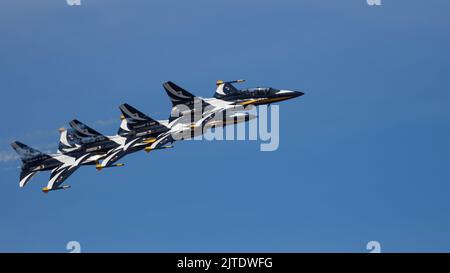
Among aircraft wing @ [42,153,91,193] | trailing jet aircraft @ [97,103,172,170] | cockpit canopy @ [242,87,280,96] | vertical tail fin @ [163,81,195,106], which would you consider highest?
cockpit canopy @ [242,87,280,96]

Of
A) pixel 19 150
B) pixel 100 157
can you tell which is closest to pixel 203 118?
pixel 100 157

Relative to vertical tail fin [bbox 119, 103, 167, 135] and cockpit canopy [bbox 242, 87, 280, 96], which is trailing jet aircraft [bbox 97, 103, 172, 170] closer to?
vertical tail fin [bbox 119, 103, 167, 135]

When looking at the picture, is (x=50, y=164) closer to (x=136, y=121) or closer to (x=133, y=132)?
(x=133, y=132)

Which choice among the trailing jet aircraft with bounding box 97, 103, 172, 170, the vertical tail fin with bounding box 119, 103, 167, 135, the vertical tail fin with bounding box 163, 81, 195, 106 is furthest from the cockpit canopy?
the vertical tail fin with bounding box 119, 103, 167, 135

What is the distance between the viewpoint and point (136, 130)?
106 metres

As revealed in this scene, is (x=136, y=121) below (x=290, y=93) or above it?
below

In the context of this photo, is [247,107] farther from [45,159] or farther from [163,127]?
[45,159]

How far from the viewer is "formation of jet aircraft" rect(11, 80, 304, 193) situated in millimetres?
104938

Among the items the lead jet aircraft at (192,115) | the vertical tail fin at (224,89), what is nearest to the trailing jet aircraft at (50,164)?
the lead jet aircraft at (192,115)

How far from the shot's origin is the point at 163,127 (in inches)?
4166

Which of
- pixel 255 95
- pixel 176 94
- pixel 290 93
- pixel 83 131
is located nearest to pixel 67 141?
pixel 83 131

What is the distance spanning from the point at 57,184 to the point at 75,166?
246 centimetres

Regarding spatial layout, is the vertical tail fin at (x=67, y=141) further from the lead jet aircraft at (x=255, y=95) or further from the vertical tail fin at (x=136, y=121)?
the lead jet aircraft at (x=255, y=95)
